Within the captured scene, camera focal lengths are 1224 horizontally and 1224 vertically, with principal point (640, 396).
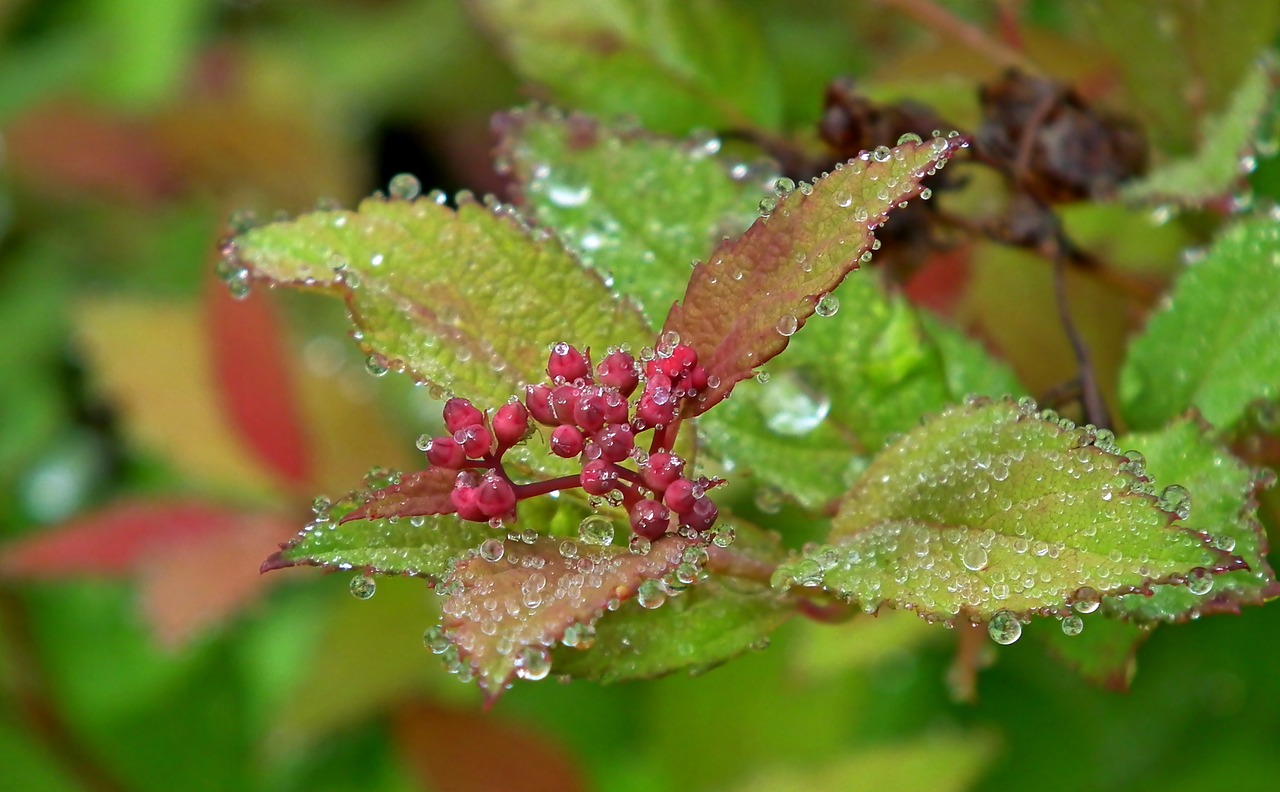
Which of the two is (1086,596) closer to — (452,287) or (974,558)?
(974,558)

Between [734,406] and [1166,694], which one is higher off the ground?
[734,406]

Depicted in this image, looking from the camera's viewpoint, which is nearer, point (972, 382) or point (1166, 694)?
point (972, 382)

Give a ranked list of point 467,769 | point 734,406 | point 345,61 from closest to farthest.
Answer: point 734,406 → point 467,769 → point 345,61

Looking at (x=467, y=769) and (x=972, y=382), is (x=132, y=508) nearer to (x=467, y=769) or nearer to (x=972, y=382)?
(x=467, y=769)

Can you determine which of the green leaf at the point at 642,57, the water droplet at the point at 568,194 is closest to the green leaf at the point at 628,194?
the water droplet at the point at 568,194

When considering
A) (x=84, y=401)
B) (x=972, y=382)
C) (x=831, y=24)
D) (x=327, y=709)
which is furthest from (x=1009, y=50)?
(x=84, y=401)

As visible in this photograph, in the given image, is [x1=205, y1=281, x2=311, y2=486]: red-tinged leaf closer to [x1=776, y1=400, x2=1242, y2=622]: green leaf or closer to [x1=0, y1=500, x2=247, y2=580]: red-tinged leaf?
[x1=0, y1=500, x2=247, y2=580]: red-tinged leaf
